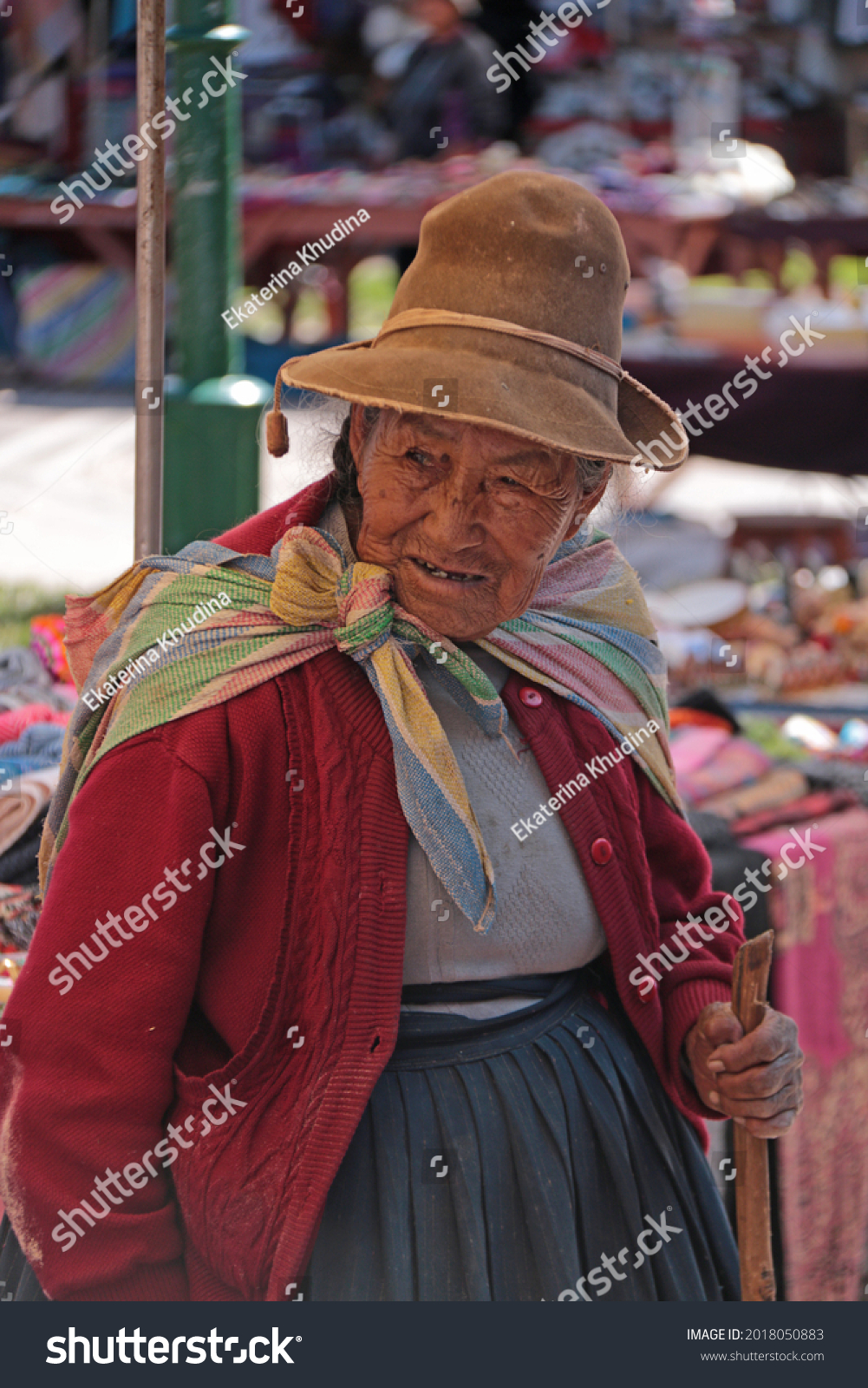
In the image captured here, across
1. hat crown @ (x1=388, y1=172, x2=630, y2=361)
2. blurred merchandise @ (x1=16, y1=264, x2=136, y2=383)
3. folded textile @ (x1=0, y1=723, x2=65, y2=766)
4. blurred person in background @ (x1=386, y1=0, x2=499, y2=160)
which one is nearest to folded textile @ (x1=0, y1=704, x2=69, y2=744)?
folded textile @ (x1=0, y1=723, x2=65, y2=766)

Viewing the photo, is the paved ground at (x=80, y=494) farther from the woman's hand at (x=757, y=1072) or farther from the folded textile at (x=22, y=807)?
the woman's hand at (x=757, y=1072)

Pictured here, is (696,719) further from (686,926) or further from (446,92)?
(446,92)

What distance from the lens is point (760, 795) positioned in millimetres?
3025

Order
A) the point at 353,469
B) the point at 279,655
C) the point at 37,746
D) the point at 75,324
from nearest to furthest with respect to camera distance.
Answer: the point at 279,655 → the point at 353,469 → the point at 37,746 → the point at 75,324

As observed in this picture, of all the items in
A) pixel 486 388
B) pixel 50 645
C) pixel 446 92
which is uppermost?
pixel 446 92

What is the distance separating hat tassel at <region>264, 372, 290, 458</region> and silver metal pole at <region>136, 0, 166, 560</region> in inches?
12.3

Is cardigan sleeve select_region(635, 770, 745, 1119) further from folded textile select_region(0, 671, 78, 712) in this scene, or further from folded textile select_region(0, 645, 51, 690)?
folded textile select_region(0, 645, 51, 690)

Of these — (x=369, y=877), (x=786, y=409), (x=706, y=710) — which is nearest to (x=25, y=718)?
(x=369, y=877)

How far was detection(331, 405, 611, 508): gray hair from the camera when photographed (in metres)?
1.50

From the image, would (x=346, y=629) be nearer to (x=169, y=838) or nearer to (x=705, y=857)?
(x=169, y=838)

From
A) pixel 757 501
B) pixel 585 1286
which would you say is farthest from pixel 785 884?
pixel 757 501

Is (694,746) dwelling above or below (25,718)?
below

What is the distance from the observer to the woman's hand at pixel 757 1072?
159cm

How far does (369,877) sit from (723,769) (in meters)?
1.79
